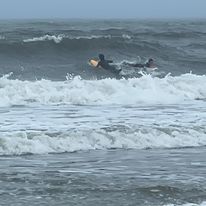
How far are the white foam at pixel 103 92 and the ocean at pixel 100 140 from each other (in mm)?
25

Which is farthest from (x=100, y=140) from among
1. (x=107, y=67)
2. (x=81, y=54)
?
(x=81, y=54)

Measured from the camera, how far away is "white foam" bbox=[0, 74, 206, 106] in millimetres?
15438

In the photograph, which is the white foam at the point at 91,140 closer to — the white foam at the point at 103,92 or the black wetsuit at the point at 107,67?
the white foam at the point at 103,92

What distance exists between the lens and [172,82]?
60.8 ft

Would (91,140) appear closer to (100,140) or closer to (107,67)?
(100,140)

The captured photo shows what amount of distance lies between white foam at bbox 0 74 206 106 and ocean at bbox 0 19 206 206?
25 mm

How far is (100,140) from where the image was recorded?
10.5 metres

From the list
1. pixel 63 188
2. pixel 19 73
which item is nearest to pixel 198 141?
pixel 63 188

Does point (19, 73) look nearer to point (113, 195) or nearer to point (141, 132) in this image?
point (141, 132)

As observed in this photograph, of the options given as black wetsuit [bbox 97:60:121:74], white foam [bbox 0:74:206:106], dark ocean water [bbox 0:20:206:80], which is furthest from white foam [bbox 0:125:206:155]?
black wetsuit [bbox 97:60:121:74]

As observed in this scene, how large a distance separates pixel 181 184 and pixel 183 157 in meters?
1.87

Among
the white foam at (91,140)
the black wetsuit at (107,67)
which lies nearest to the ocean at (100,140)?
the white foam at (91,140)

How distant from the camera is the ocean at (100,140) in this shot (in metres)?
7.13

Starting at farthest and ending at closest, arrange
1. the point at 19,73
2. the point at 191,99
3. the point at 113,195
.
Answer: the point at 19,73, the point at 191,99, the point at 113,195
